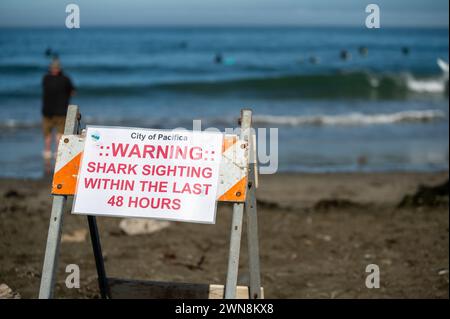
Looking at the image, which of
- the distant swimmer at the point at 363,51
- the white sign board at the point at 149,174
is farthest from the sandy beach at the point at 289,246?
the distant swimmer at the point at 363,51

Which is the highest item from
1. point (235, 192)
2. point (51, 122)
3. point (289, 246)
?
point (51, 122)

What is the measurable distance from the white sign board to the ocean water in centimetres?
728

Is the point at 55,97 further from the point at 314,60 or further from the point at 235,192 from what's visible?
the point at 314,60

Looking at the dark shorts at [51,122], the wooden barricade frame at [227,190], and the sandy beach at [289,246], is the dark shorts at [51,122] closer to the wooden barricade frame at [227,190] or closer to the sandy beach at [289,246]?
the sandy beach at [289,246]

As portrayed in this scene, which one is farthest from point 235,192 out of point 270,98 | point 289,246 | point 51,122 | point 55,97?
point 270,98

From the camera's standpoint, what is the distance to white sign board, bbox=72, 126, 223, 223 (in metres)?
3.66

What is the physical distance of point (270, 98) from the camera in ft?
76.9

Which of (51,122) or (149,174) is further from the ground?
(51,122)

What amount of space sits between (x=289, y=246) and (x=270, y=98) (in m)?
16.8

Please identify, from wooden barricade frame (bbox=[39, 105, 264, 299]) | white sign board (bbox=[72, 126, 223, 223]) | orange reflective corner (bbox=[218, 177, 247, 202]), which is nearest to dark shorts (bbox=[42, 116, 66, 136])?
wooden barricade frame (bbox=[39, 105, 264, 299])

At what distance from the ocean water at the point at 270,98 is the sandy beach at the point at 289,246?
274cm

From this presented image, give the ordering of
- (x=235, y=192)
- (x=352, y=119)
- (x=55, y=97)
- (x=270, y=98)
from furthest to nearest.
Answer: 1. (x=270, y=98)
2. (x=352, y=119)
3. (x=55, y=97)
4. (x=235, y=192)

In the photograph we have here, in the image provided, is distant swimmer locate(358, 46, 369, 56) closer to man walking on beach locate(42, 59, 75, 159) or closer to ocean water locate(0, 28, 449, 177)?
ocean water locate(0, 28, 449, 177)

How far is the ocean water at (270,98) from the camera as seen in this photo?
1286 centimetres
